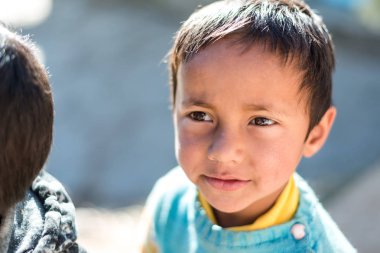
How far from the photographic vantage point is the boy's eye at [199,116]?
2117 mm

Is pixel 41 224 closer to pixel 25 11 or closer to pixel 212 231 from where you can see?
pixel 212 231

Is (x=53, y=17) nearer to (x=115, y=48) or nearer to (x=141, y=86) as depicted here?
(x=115, y=48)

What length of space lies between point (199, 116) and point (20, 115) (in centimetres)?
80

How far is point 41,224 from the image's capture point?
1.64m

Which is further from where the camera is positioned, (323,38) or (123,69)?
(123,69)

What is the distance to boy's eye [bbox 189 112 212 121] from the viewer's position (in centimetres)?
212

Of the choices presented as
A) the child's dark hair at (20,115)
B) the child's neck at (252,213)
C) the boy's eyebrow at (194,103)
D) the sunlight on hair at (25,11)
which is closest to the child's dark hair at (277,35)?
the boy's eyebrow at (194,103)

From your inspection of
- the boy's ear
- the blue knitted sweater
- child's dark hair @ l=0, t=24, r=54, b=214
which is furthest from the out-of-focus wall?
child's dark hair @ l=0, t=24, r=54, b=214

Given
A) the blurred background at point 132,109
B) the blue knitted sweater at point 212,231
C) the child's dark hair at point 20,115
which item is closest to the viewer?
the child's dark hair at point 20,115

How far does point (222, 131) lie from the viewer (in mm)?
2059

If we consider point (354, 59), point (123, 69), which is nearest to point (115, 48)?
point (123, 69)

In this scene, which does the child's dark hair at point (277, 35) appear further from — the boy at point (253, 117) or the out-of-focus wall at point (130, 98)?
the out-of-focus wall at point (130, 98)

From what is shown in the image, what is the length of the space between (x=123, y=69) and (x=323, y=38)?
4.10 m

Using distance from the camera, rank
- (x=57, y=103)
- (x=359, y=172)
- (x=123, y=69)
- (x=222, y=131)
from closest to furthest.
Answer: (x=222, y=131) → (x=359, y=172) → (x=57, y=103) → (x=123, y=69)
